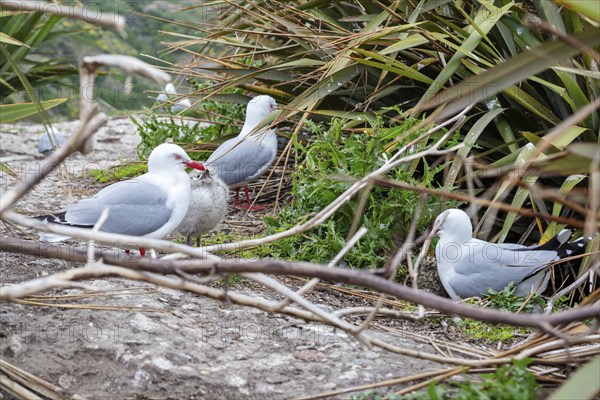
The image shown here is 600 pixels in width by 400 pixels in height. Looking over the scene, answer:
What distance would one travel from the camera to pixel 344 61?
13.5ft

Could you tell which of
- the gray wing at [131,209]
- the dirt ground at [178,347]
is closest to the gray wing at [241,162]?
the gray wing at [131,209]

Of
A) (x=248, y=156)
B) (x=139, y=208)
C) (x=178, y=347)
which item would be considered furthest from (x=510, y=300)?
(x=248, y=156)

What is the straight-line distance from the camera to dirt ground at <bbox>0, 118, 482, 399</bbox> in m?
2.45

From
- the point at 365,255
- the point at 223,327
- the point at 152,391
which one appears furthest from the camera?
the point at 365,255

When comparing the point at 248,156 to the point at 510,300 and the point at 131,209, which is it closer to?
the point at 131,209

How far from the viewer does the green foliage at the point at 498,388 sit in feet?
6.91

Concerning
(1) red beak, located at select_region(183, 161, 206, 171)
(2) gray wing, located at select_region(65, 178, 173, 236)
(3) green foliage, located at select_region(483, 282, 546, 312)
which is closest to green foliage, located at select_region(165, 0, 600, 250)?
(3) green foliage, located at select_region(483, 282, 546, 312)

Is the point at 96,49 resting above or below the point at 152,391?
above

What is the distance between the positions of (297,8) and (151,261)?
2868mm

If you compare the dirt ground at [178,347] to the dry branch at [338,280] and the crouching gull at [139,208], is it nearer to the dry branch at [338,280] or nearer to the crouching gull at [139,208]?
the crouching gull at [139,208]

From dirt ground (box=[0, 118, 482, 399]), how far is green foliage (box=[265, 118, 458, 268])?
0.46 metres

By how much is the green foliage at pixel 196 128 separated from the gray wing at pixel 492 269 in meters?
2.20

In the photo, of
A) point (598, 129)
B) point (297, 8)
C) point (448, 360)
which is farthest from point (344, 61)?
point (448, 360)

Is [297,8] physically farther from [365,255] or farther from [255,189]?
[365,255]
